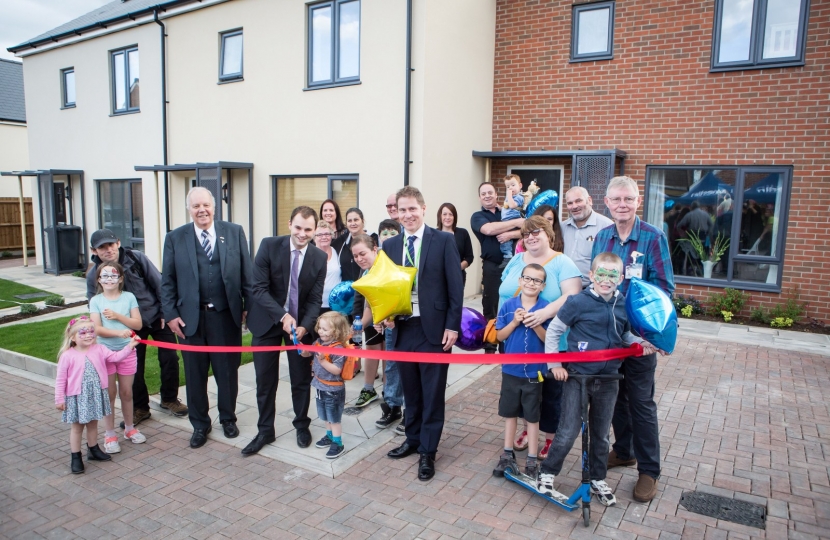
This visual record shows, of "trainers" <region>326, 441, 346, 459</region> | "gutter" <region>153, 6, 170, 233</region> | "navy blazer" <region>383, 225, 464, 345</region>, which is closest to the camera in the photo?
"navy blazer" <region>383, 225, 464, 345</region>

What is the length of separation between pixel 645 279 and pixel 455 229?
9.85 feet

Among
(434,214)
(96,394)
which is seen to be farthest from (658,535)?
(434,214)

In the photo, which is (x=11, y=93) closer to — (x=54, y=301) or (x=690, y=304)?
(x=54, y=301)

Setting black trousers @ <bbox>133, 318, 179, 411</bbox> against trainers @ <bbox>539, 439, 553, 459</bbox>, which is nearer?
trainers @ <bbox>539, 439, 553, 459</bbox>

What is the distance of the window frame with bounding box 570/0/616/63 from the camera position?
32.4ft

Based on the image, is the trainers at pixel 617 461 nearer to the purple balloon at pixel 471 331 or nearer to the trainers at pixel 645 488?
the trainers at pixel 645 488

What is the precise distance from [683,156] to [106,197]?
13.9 m

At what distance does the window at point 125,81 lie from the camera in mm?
13812

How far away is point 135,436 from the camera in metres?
4.97

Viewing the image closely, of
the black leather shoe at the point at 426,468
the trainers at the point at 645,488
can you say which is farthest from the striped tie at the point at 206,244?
the trainers at the point at 645,488

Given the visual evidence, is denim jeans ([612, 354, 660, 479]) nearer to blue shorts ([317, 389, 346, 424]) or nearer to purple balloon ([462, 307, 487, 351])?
purple balloon ([462, 307, 487, 351])

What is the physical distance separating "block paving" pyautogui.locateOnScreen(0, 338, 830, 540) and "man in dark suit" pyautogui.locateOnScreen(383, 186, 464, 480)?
0.39 meters

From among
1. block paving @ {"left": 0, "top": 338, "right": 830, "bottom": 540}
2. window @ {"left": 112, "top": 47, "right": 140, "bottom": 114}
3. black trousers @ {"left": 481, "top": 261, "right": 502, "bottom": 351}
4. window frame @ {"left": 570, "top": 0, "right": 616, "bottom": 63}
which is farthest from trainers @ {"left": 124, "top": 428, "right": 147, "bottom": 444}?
window @ {"left": 112, "top": 47, "right": 140, "bottom": 114}

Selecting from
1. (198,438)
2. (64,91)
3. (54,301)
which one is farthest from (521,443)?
(64,91)
